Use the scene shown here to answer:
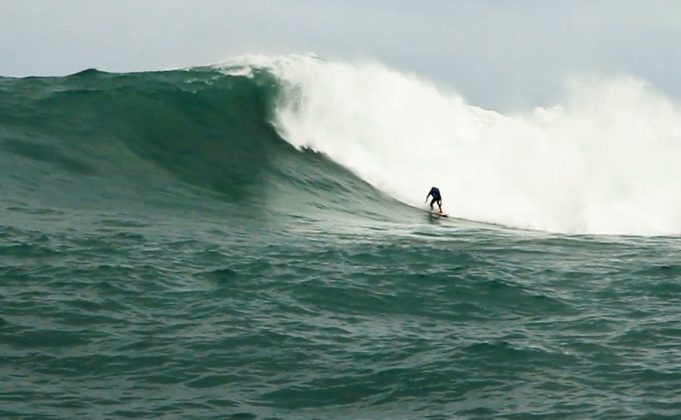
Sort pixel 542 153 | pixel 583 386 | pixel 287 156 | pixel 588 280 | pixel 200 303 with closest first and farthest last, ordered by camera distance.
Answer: pixel 583 386 → pixel 200 303 → pixel 588 280 → pixel 287 156 → pixel 542 153

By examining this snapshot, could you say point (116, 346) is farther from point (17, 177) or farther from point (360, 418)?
point (17, 177)

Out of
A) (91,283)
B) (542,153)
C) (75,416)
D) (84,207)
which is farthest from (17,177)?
(542,153)

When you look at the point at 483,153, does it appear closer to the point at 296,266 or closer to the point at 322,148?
the point at 322,148

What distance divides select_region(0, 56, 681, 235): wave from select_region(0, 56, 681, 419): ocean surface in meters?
0.10

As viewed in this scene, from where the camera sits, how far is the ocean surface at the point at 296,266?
9422mm

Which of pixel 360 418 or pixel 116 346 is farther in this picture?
pixel 116 346

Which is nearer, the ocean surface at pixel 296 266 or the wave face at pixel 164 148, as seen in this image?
the ocean surface at pixel 296 266

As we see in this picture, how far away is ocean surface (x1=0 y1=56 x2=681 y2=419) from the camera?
30.9 ft

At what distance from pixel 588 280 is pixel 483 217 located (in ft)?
36.9

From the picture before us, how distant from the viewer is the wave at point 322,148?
20.8m

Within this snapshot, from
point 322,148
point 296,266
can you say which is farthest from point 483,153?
point 296,266

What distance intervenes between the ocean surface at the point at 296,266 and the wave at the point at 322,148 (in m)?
0.10

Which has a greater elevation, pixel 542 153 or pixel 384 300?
pixel 542 153

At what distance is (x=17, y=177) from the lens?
18172 millimetres
